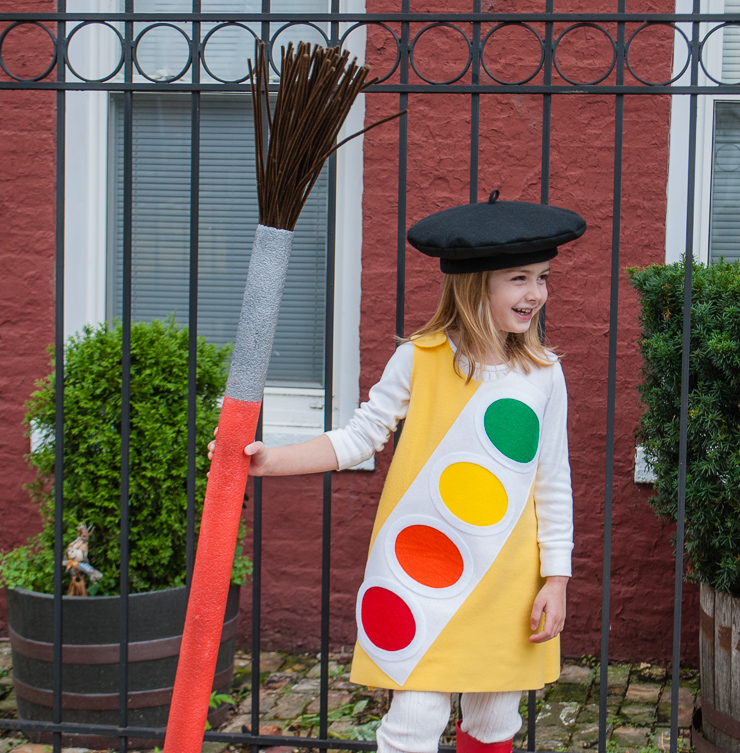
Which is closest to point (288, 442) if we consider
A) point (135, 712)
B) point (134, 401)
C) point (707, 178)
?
point (134, 401)

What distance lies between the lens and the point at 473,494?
6.07 feet

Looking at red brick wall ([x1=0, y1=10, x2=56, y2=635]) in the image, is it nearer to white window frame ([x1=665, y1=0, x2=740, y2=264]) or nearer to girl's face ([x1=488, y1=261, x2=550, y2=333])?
girl's face ([x1=488, y1=261, x2=550, y2=333])

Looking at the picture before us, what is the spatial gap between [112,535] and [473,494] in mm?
1621

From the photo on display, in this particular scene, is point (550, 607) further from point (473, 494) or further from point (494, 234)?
→ point (494, 234)

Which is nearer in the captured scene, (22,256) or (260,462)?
(260,462)

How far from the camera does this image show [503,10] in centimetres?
370

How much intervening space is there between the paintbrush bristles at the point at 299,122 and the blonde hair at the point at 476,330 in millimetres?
427

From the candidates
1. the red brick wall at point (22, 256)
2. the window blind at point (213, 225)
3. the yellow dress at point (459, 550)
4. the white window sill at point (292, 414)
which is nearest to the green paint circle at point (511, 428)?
the yellow dress at point (459, 550)

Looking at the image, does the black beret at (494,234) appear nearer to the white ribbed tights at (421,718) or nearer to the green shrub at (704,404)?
the white ribbed tights at (421,718)

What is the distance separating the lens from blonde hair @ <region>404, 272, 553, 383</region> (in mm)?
1877

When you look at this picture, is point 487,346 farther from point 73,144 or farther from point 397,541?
point 73,144

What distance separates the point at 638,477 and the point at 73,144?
2964 mm

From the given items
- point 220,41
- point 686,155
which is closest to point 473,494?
point 686,155

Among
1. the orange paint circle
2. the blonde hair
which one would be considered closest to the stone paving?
the orange paint circle
